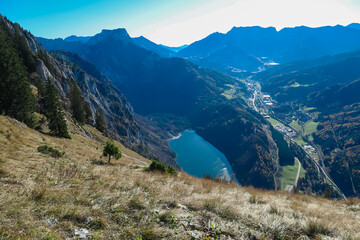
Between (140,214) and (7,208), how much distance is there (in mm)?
4533

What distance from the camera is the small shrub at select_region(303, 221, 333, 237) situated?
8.05m

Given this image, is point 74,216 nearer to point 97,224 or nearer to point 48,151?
point 97,224

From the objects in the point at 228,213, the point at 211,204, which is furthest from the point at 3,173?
the point at 228,213

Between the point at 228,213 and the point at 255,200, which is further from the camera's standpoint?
the point at 255,200

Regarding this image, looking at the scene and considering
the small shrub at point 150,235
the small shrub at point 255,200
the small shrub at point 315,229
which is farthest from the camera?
the small shrub at point 255,200

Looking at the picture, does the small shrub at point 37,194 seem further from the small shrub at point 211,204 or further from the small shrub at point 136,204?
the small shrub at point 211,204

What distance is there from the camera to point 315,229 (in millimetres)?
8055

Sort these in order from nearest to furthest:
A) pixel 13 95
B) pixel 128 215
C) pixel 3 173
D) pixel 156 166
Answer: pixel 128 215, pixel 3 173, pixel 156 166, pixel 13 95

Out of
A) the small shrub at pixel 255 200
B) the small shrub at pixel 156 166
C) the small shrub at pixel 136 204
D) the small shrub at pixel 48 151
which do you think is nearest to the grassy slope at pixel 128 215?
the small shrub at pixel 136 204

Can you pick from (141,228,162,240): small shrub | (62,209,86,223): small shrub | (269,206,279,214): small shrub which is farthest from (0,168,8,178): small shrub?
(269,206,279,214): small shrub

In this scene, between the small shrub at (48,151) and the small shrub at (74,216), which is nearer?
the small shrub at (74,216)

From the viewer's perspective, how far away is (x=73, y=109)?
227 feet

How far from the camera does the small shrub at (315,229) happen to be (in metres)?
8.05

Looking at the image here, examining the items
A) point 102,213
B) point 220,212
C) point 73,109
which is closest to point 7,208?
point 102,213
